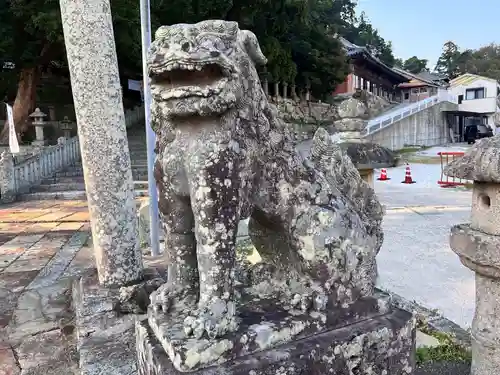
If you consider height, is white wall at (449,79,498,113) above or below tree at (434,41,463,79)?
below

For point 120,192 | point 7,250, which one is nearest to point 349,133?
point 120,192

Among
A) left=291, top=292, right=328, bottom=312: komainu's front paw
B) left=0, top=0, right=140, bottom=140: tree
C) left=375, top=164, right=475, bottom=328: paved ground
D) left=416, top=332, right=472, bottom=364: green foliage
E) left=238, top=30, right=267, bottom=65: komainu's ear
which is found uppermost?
left=0, top=0, right=140, bottom=140: tree

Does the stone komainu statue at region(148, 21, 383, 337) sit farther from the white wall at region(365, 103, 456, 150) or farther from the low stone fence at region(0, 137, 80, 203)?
the white wall at region(365, 103, 456, 150)

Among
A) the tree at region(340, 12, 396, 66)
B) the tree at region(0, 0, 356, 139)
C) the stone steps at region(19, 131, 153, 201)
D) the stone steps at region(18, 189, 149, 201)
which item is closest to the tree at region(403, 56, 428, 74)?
the tree at region(340, 12, 396, 66)

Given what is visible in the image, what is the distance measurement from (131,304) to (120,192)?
2.35 feet

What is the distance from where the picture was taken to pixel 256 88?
5.06ft

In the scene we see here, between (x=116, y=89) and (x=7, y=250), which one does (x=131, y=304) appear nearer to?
(x=116, y=89)

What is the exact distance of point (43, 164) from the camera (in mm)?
11344

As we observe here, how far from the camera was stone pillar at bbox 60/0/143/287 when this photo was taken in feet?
8.66

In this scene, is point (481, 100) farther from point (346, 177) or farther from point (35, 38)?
point (346, 177)

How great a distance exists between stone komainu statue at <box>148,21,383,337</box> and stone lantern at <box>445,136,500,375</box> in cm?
58

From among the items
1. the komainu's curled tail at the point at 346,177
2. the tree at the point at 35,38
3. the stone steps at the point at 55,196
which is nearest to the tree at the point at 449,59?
the tree at the point at 35,38

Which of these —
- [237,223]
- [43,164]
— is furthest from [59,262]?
[43,164]

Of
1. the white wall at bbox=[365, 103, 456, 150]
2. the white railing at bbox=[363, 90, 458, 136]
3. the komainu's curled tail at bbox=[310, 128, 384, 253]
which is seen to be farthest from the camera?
the white wall at bbox=[365, 103, 456, 150]
